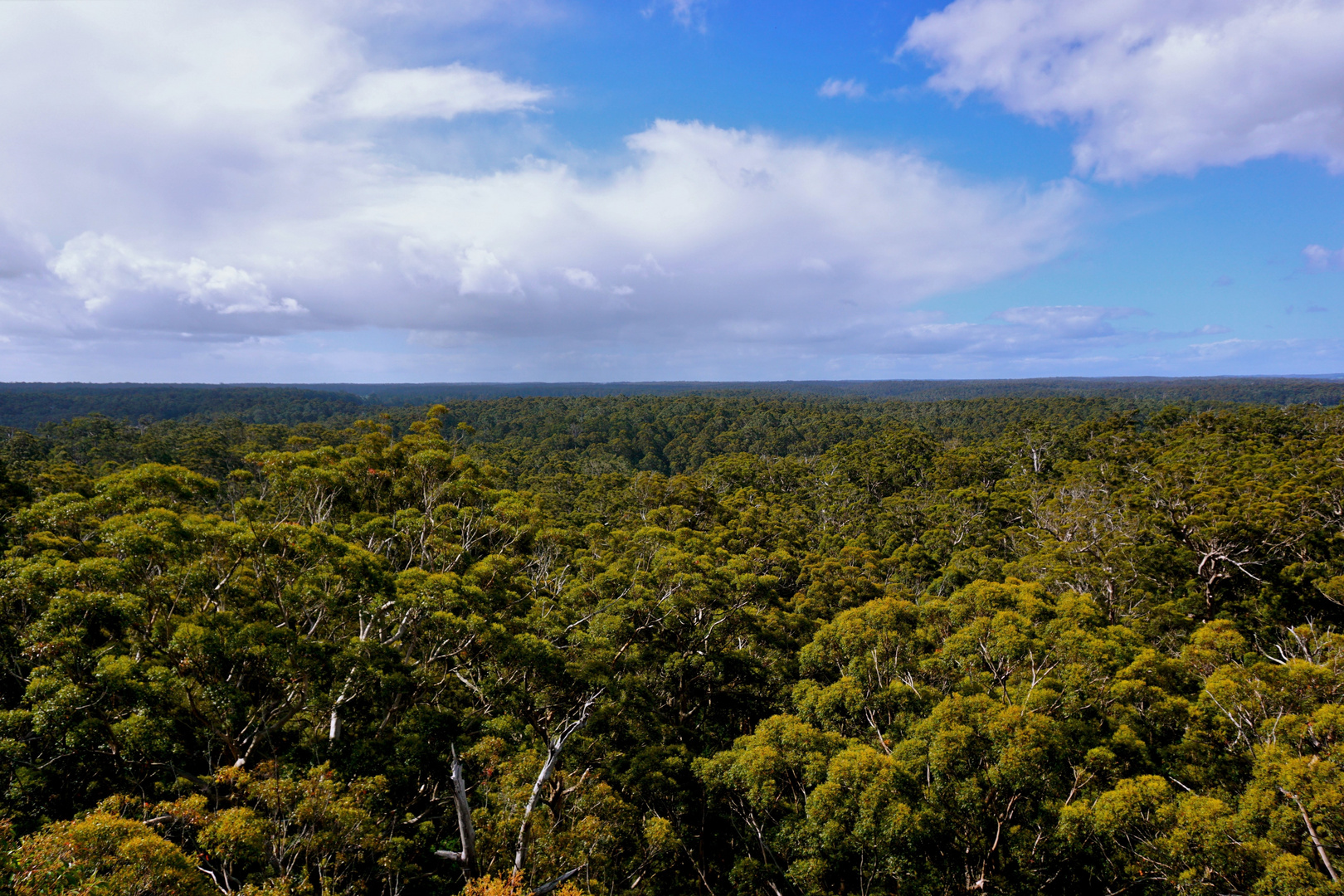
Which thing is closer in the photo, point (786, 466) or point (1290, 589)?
point (1290, 589)

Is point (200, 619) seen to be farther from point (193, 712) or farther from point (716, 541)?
point (716, 541)

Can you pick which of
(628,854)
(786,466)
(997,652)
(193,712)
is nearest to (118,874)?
(193,712)

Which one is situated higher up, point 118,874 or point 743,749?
point 118,874

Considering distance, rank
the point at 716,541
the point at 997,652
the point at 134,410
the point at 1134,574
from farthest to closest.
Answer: the point at 134,410
the point at 716,541
the point at 1134,574
the point at 997,652

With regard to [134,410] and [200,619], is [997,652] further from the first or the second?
[134,410]

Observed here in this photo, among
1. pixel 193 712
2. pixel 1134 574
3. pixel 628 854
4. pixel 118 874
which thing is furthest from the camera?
pixel 1134 574

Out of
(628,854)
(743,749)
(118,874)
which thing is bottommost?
(628,854)
